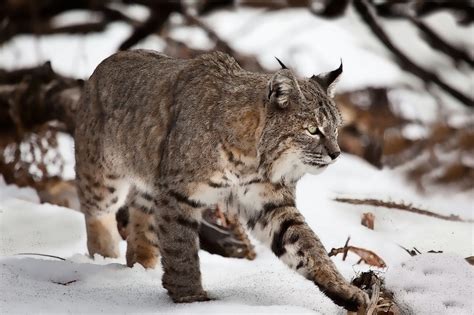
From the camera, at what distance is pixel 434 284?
3.97 metres

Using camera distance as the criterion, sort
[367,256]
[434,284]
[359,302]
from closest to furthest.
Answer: [359,302], [434,284], [367,256]

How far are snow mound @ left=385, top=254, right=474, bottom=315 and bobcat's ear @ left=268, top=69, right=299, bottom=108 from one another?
0.88m

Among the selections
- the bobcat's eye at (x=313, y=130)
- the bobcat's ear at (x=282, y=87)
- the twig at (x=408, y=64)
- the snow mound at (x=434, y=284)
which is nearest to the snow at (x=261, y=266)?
the snow mound at (x=434, y=284)

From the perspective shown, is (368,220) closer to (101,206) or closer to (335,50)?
(101,206)

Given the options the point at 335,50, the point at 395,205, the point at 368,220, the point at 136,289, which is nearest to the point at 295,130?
the point at 136,289

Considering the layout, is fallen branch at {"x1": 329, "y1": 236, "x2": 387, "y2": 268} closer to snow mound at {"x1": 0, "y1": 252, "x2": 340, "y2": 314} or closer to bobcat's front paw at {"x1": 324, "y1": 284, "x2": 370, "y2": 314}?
snow mound at {"x1": 0, "y1": 252, "x2": 340, "y2": 314}

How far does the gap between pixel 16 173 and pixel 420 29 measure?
3.88m

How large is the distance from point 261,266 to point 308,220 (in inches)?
40.6

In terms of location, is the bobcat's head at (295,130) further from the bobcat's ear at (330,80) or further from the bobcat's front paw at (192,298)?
the bobcat's front paw at (192,298)

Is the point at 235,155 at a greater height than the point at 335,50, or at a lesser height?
greater

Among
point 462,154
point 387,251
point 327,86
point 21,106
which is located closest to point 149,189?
point 327,86

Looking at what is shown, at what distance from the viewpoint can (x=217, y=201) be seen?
14.1 feet

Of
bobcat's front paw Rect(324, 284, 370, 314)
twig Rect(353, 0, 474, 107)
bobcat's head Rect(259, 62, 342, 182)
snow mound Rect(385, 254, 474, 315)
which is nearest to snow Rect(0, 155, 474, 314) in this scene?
snow mound Rect(385, 254, 474, 315)

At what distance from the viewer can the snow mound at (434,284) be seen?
3.87 m
